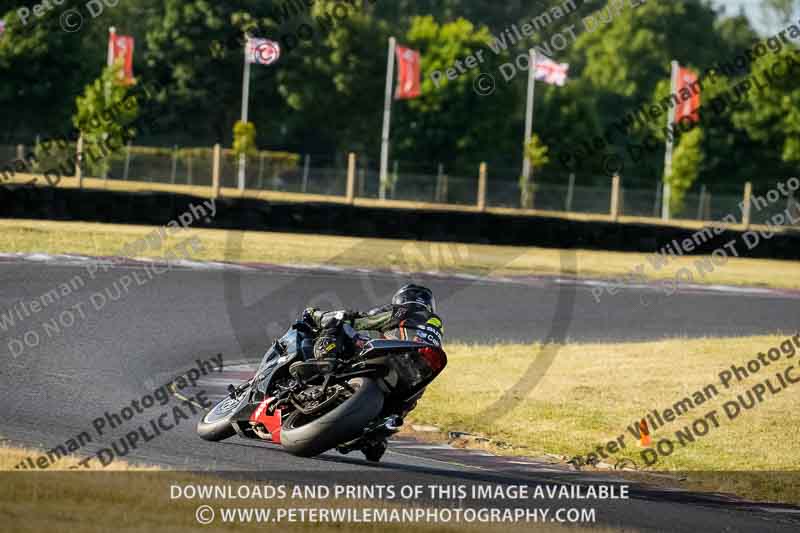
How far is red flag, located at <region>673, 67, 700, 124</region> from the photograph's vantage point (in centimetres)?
4531

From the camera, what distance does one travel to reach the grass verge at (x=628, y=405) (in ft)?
38.6

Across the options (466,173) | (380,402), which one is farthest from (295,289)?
(466,173)

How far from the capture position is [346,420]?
8.20 meters

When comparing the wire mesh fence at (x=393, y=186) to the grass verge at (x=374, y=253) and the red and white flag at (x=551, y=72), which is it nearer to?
the red and white flag at (x=551, y=72)

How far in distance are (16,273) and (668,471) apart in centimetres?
947

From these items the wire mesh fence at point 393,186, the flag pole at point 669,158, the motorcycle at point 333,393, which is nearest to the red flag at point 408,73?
the wire mesh fence at point 393,186

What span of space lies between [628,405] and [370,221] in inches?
537

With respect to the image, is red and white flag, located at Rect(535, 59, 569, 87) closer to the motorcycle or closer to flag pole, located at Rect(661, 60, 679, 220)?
flag pole, located at Rect(661, 60, 679, 220)

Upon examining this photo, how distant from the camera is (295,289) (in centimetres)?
1922

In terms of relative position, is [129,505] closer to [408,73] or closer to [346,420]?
[346,420]

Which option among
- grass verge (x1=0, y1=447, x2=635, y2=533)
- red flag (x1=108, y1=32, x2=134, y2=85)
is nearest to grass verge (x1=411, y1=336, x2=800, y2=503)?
grass verge (x1=0, y1=447, x2=635, y2=533)

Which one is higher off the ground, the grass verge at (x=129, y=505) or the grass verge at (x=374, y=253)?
the grass verge at (x=374, y=253)

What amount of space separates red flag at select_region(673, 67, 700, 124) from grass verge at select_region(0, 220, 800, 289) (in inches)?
597

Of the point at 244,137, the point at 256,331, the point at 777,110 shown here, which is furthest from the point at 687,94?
the point at 256,331
